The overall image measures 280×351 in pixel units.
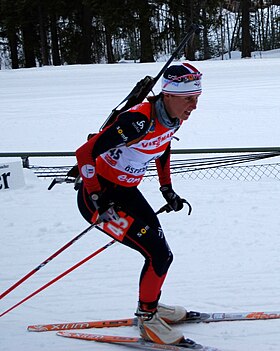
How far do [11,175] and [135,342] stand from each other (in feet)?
15.0

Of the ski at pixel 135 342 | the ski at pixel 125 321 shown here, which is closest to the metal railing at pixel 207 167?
the ski at pixel 125 321

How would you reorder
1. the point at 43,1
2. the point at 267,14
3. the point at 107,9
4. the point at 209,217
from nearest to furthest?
1. the point at 209,217
2. the point at 107,9
3. the point at 43,1
4. the point at 267,14

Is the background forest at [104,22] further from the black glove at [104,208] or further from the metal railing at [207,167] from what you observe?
the black glove at [104,208]

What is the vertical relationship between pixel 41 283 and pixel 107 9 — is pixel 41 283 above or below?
below

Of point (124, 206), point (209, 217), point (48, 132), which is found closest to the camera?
point (124, 206)

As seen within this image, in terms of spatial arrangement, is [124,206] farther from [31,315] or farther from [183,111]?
[31,315]

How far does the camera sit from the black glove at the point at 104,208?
3432mm

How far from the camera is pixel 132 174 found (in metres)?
3.60

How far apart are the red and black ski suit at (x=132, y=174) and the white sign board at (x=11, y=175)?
171 inches

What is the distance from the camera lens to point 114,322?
165 inches

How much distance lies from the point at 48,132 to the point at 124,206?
32.9ft

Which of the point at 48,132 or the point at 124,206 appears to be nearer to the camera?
the point at 124,206

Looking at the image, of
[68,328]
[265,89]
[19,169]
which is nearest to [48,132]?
[19,169]

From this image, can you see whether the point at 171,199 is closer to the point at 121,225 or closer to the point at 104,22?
the point at 121,225
